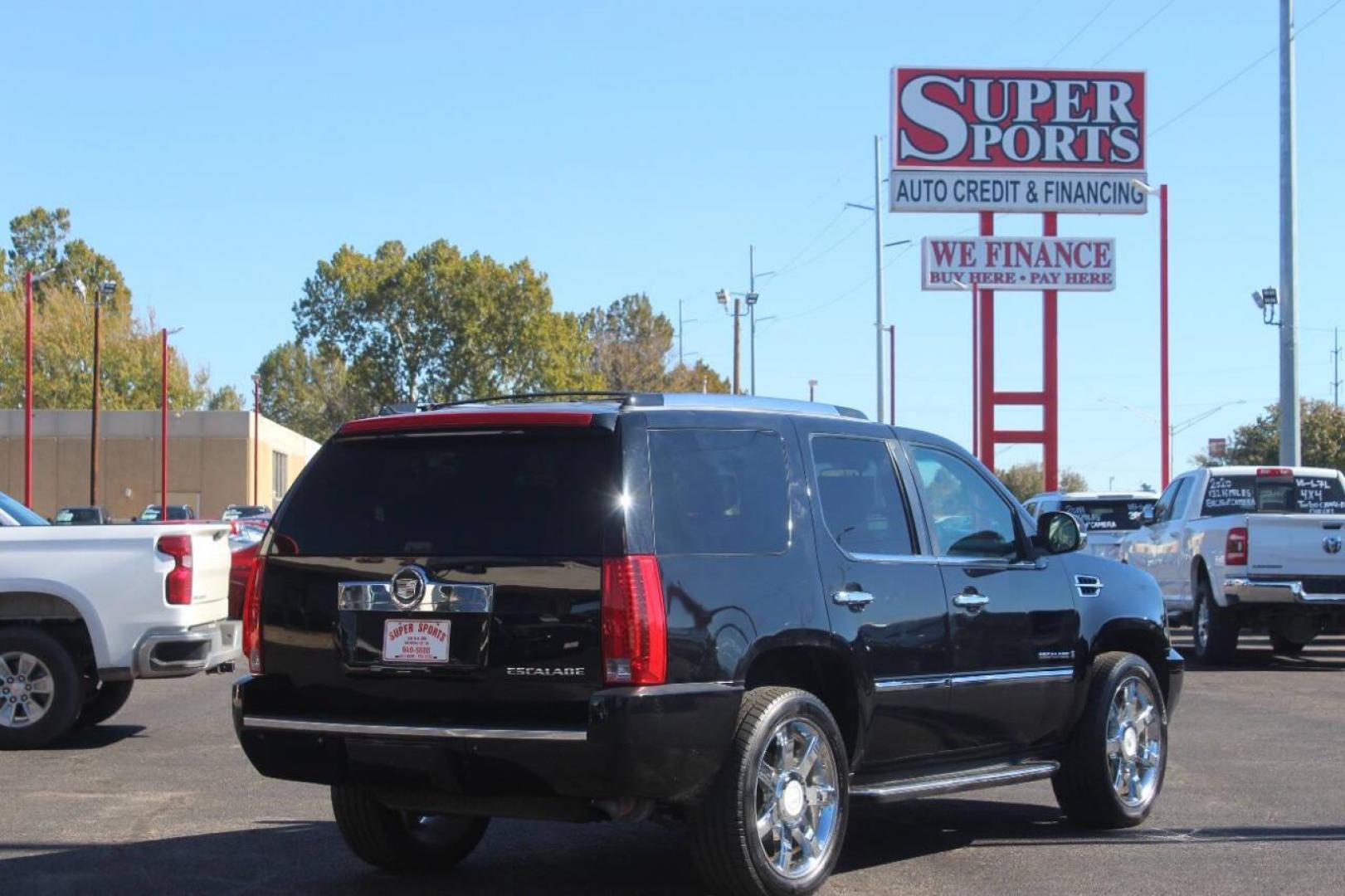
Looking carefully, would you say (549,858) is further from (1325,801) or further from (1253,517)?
(1253,517)

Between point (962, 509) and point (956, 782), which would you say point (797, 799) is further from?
point (962, 509)

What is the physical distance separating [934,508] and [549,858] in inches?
91.0

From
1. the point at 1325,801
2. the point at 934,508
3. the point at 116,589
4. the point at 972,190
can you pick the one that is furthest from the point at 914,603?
the point at 972,190

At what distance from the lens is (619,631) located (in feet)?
20.6

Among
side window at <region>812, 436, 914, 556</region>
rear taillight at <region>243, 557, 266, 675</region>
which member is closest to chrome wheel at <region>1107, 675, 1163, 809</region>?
Answer: side window at <region>812, 436, 914, 556</region>

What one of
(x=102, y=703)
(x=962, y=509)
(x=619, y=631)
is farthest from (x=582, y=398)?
(x=102, y=703)

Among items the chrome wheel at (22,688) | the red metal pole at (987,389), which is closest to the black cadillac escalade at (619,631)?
the chrome wheel at (22,688)

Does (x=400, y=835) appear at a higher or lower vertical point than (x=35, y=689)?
lower

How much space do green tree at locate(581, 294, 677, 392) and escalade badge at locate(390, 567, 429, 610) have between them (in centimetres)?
9802

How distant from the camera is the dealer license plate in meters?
6.54

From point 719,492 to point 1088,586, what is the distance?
277cm

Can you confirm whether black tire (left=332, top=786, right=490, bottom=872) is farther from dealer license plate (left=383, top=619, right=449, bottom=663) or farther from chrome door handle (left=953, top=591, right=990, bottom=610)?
chrome door handle (left=953, top=591, right=990, bottom=610)

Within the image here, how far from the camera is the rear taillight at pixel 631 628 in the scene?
6289 millimetres

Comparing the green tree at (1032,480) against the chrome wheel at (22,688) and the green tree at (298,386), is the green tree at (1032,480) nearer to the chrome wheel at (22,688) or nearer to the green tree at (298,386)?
the green tree at (298,386)
